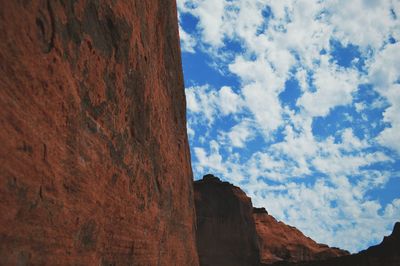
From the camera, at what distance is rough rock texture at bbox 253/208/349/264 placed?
203 feet

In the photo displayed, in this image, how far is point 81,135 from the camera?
6.03 m

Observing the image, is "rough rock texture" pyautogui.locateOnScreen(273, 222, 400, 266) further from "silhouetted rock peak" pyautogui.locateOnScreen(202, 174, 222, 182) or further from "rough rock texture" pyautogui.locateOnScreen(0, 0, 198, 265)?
"rough rock texture" pyautogui.locateOnScreen(0, 0, 198, 265)

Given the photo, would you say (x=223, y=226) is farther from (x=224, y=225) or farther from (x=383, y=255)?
(x=383, y=255)

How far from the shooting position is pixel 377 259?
30375 millimetres

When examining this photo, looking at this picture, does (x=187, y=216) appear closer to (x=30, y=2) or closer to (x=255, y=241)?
(x=30, y=2)

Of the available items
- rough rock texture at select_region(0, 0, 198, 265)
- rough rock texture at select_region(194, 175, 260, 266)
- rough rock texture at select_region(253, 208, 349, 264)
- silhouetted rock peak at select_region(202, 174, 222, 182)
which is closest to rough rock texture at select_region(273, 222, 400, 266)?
rough rock texture at select_region(194, 175, 260, 266)

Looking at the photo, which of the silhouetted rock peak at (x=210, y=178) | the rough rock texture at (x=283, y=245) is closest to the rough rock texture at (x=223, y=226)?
the silhouetted rock peak at (x=210, y=178)

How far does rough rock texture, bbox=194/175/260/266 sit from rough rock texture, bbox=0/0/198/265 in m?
35.7

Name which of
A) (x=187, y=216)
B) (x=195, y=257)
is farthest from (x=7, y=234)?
(x=195, y=257)

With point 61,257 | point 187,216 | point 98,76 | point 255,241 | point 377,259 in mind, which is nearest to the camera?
point 61,257

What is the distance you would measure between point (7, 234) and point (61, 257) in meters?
1.30

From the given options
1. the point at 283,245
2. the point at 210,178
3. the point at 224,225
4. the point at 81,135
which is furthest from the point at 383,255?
the point at 283,245

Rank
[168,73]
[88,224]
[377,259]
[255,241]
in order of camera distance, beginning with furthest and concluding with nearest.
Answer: [255,241]
[377,259]
[168,73]
[88,224]

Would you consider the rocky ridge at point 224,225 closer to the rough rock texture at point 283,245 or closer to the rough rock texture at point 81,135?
the rough rock texture at point 283,245
